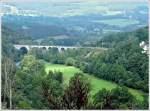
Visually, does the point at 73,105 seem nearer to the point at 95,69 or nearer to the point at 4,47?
the point at 95,69

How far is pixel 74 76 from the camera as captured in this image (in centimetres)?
530

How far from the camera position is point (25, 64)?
17.5ft

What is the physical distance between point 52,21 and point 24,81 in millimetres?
558

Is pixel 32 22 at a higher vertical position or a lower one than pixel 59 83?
higher

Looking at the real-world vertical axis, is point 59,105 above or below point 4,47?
below

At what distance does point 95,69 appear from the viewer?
17.4 feet

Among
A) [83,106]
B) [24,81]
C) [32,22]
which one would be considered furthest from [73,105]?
[32,22]

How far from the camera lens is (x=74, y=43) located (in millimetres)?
5336

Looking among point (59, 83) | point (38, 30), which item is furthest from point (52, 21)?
point (59, 83)

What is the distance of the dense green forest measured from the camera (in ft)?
17.3

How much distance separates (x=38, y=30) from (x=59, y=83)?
49cm

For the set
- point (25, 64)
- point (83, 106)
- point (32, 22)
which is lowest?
point (83, 106)

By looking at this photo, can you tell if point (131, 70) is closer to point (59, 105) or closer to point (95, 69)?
point (95, 69)

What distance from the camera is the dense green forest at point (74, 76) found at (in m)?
5.26
